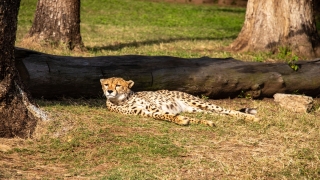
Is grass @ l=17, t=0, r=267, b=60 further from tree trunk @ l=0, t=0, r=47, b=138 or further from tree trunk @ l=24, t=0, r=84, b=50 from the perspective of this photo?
tree trunk @ l=0, t=0, r=47, b=138

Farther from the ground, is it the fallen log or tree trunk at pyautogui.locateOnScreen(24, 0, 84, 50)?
tree trunk at pyautogui.locateOnScreen(24, 0, 84, 50)

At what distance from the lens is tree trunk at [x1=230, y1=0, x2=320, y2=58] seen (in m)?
14.2

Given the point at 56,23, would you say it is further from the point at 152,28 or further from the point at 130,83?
the point at 152,28

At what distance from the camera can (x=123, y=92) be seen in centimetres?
885

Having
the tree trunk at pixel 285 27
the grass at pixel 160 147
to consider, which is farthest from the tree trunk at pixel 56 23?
the grass at pixel 160 147

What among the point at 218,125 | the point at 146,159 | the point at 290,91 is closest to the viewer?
the point at 146,159

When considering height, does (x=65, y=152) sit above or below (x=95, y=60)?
below

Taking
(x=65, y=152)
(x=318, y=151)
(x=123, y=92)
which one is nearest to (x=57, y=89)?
(x=123, y=92)

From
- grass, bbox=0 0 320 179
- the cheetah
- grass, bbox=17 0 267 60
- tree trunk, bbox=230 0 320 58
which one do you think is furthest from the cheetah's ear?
tree trunk, bbox=230 0 320 58

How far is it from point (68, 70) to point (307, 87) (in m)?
3.94

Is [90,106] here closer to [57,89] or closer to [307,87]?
[57,89]

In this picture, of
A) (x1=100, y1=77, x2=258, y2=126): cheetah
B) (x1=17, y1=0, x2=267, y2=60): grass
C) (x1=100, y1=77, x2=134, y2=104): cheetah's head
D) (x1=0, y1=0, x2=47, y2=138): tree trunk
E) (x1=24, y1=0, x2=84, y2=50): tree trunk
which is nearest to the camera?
(x1=0, y1=0, x2=47, y2=138): tree trunk

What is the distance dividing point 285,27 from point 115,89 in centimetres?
653

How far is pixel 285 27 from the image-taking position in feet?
47.0
